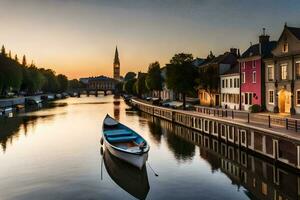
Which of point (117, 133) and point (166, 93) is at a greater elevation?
point (166, 93)

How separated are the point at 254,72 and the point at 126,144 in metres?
28.9

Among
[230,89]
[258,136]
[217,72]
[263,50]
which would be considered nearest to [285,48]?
[263,50]

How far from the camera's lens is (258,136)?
35.0 meters

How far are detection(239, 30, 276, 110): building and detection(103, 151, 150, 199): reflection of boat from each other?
29.0 m

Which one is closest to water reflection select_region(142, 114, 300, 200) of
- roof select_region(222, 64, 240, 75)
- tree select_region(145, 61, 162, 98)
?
roof select_region(222, 64, 240, 75)

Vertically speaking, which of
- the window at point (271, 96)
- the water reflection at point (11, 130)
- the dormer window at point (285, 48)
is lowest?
the water reflection at point (11, 130)

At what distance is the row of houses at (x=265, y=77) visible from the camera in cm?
4534

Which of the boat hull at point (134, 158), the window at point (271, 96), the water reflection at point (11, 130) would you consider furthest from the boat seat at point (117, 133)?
the window at point (271, 96)

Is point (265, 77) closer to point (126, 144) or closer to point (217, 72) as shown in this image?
point (217, 72)

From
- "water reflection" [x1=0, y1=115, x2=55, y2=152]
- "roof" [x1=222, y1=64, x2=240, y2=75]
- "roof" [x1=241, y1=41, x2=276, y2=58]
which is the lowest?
"water reflection" [x1=0, y1=115, x2=55, y2=152]

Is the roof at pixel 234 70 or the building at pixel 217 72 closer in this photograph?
the roof at pixel 234 70

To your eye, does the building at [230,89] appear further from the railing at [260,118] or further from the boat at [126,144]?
the boat at [126,144]

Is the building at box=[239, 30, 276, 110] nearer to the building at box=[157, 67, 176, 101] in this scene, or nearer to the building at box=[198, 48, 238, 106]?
the building at box=[198, 48, 238, 106]

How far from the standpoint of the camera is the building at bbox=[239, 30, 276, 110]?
54.1m
